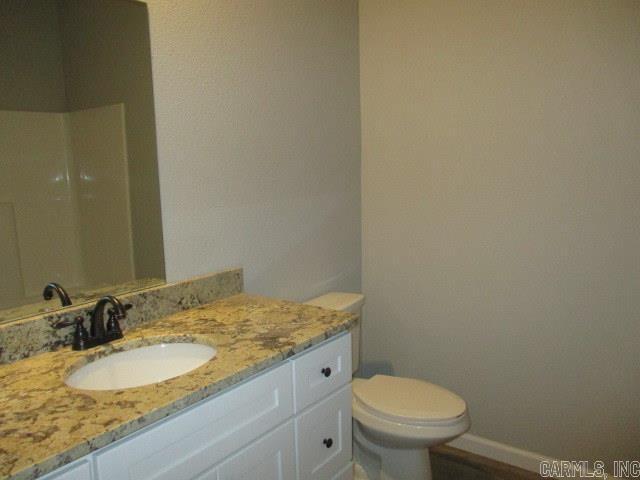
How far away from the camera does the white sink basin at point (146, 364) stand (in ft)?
4.09

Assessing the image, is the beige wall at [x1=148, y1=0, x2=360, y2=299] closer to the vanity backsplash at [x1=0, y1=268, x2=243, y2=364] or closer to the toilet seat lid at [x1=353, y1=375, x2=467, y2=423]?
the vanity backsplash at [x1=0, y1=268, x2=243, y2=364]

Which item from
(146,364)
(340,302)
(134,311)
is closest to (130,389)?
(146,364)

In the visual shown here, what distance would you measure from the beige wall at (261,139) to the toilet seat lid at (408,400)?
521 millimetres

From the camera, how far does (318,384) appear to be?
1.35m

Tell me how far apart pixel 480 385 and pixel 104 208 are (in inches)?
72.9

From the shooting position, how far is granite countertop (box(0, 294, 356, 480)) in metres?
0.81

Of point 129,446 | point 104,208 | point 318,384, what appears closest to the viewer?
point 129,446

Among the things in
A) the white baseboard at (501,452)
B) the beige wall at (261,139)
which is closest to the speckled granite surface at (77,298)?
the beige wall at (261,139)

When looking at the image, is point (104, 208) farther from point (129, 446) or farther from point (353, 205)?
point (353, 205)

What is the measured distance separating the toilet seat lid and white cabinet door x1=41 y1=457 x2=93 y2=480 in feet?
3.99

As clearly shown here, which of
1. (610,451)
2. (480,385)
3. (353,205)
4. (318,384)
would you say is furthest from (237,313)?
(610,451)

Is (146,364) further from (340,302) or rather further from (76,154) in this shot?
(340,302)

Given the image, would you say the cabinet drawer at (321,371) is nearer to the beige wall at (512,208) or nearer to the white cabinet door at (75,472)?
the white cabinet door at (75,472)

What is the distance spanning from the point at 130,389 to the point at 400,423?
111 centimetres
